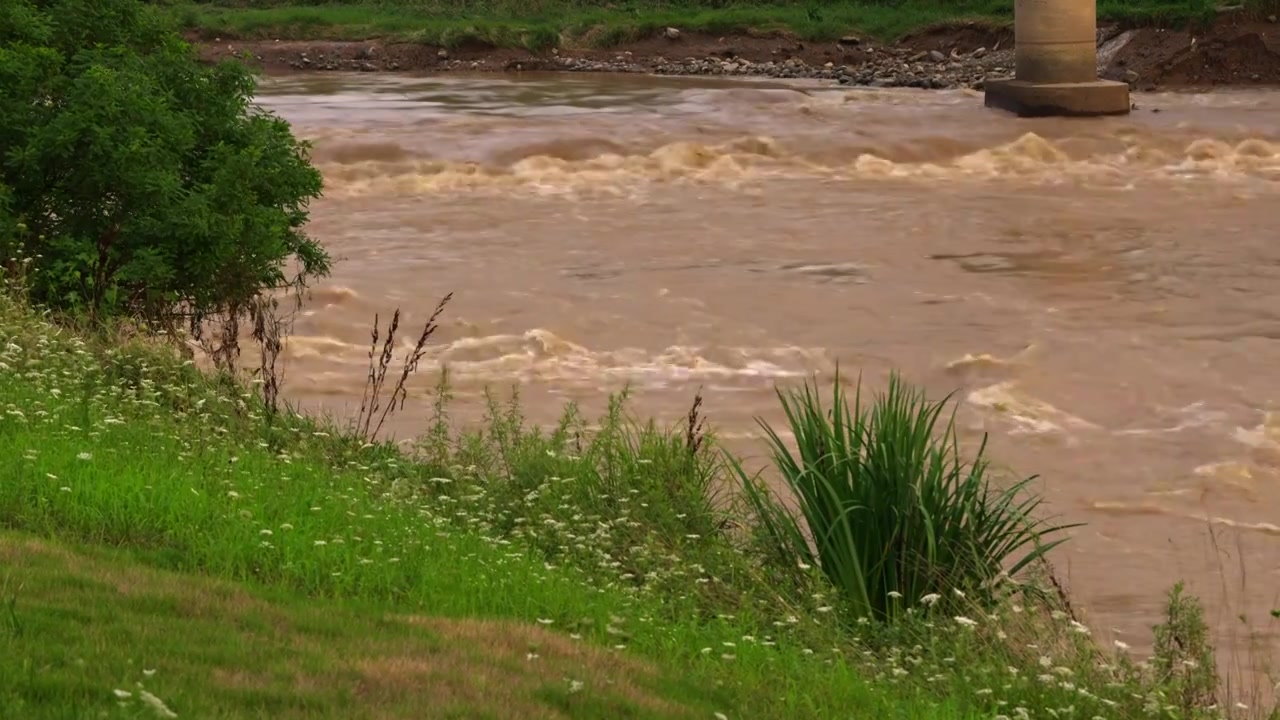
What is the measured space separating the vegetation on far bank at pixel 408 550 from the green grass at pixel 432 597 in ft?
A: 0.06

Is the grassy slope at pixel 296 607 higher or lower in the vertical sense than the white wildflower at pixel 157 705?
lower

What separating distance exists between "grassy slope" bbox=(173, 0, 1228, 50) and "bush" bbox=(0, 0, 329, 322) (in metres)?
36.8

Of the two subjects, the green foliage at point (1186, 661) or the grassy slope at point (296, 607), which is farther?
the green foliage at point (1186, 661)

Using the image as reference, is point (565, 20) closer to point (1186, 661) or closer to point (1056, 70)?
point (1056, 70)

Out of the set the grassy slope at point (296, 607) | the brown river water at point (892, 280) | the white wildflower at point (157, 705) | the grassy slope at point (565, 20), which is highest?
the grassy slope at point (565, 20)

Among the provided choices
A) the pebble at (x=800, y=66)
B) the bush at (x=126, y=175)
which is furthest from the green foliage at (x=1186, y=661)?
the pebble at (x=800, y=66)

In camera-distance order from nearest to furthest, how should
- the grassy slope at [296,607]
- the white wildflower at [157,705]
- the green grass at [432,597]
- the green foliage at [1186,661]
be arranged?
the white wildflower at [157,705] < the grassy slope at [296,607] < the green grass at [432,597] < the green foliage at [1186,661]

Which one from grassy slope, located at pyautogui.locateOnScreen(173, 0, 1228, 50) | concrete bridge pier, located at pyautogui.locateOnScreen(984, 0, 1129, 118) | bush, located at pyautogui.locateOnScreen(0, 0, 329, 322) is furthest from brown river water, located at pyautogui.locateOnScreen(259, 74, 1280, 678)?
grassy slope, located at pyautogui.locateOnScreen(173, 0, 1228, 50)

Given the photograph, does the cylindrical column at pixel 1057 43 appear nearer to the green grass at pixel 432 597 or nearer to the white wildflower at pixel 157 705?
the green grass at pixel 432 597

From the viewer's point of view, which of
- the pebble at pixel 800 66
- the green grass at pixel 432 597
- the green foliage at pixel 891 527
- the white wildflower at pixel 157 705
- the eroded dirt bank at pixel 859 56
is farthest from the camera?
the pebble at pixel 800 66

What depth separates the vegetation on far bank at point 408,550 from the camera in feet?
17.7

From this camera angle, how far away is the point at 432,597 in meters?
6.64

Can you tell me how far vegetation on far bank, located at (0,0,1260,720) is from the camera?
539 centimetres

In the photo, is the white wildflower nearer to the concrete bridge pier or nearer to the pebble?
the concrete bridge pier
